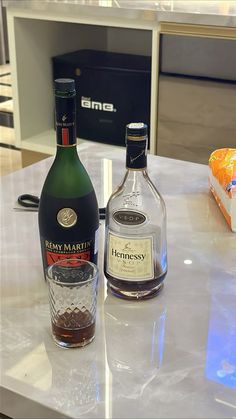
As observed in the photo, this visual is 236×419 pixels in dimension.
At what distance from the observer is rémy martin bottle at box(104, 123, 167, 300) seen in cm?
Result: 79

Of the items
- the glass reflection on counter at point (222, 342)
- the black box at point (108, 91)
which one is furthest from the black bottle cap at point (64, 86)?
the black box at point (108, 91)

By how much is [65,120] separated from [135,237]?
176 millimetres

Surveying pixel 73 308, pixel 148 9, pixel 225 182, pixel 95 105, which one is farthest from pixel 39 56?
pixel 73 308

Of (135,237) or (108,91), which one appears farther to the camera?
(108,91)

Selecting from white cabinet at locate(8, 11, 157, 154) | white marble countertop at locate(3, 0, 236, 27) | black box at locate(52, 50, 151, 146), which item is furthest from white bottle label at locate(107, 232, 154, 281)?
white cabinet at locate(8, 11, 157, 154)

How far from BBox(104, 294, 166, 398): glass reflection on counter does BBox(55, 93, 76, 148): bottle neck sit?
22 cm

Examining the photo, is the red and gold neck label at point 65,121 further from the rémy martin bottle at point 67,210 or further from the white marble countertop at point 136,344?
the white marble countertop at point 136,344

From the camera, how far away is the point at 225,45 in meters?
1.99

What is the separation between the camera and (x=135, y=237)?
31.1 inches

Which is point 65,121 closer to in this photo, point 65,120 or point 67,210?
point 65,120

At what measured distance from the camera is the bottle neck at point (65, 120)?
73 cm

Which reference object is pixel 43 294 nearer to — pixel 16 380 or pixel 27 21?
pixel 16 380

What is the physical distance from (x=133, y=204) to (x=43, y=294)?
0.58 feet

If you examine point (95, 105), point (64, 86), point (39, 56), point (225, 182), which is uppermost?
point (64, 86)
